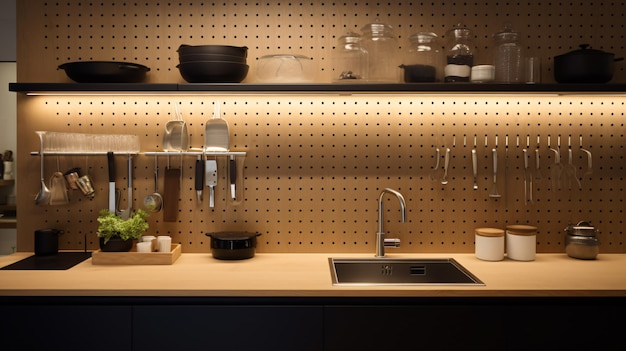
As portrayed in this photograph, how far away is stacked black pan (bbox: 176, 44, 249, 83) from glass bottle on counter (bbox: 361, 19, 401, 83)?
1.93 feet

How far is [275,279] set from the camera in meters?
2.10

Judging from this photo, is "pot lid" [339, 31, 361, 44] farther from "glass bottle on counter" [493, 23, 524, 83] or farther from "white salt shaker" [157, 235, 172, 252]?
"white salt shaker" [157, 235, 172, 252]

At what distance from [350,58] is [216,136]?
0.72m

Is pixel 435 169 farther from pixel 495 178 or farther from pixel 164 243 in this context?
pixel 164 243

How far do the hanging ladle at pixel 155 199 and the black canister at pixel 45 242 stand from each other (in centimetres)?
44

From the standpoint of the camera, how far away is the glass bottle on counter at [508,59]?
248cm

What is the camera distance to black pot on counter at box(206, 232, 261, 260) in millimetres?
2396

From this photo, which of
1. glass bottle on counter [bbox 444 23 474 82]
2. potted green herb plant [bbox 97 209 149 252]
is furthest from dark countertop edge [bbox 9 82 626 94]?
potted green herb plant [bbox 97 209 149 252]

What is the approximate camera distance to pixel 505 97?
8.47 ft
